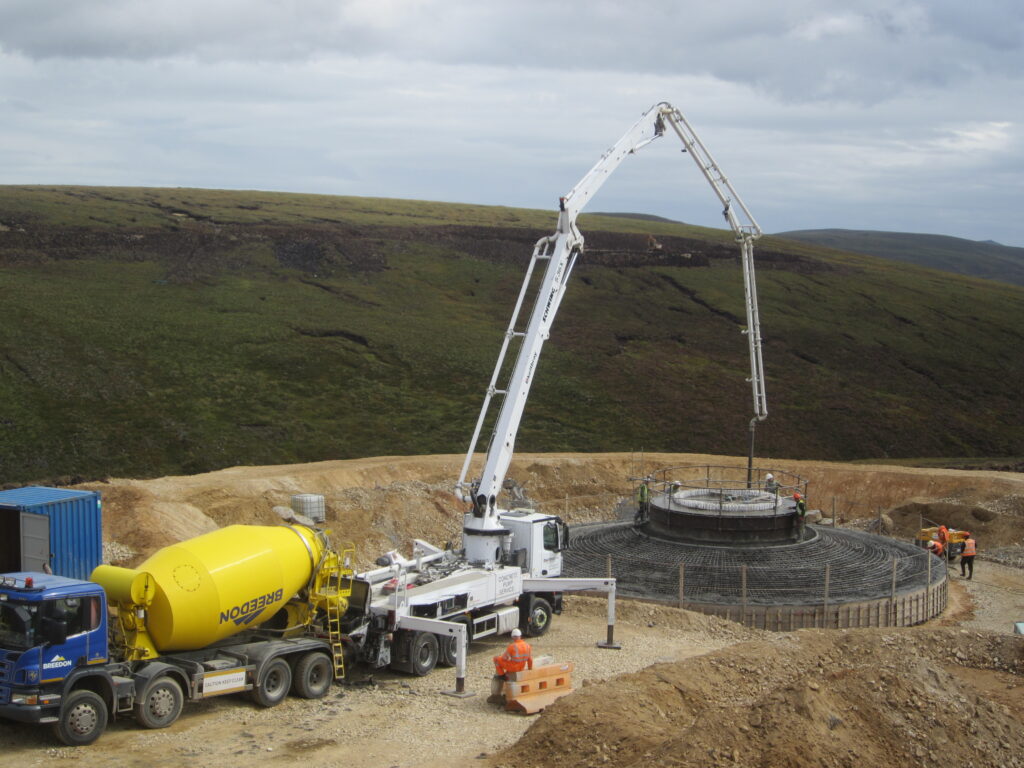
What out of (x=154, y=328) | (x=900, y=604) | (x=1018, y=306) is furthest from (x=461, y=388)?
(x=1018, y=306)

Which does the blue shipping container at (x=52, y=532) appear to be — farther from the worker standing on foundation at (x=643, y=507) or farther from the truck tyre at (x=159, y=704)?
the worker standing on foundation at (x=643, y=507)

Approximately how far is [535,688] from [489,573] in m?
3.95

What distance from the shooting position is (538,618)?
23.4 metres

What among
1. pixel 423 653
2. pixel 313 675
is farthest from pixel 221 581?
pixel 423 653

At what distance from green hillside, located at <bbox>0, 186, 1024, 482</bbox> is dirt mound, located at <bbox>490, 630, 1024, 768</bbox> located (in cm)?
3987

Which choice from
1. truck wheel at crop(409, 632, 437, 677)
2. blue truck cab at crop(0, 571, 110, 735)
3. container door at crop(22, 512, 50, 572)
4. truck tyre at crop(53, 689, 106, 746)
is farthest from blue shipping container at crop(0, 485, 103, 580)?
truck wheel at crop(409, 632, 437, 677)

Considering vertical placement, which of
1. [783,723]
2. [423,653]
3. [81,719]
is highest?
[783,723]

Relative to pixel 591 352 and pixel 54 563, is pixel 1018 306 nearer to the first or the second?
pixel 591 352

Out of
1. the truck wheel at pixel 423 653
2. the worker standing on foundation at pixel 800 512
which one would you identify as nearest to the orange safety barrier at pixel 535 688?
the truck wheel at pixel 423 653

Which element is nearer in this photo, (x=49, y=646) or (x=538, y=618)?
(x=49, y=646)

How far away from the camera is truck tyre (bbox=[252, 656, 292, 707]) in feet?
57.4

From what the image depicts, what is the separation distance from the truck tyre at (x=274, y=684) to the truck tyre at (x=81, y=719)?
264 cm

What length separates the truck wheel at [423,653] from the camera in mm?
19812

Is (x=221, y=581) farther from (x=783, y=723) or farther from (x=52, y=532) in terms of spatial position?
(x=783, y=723)
